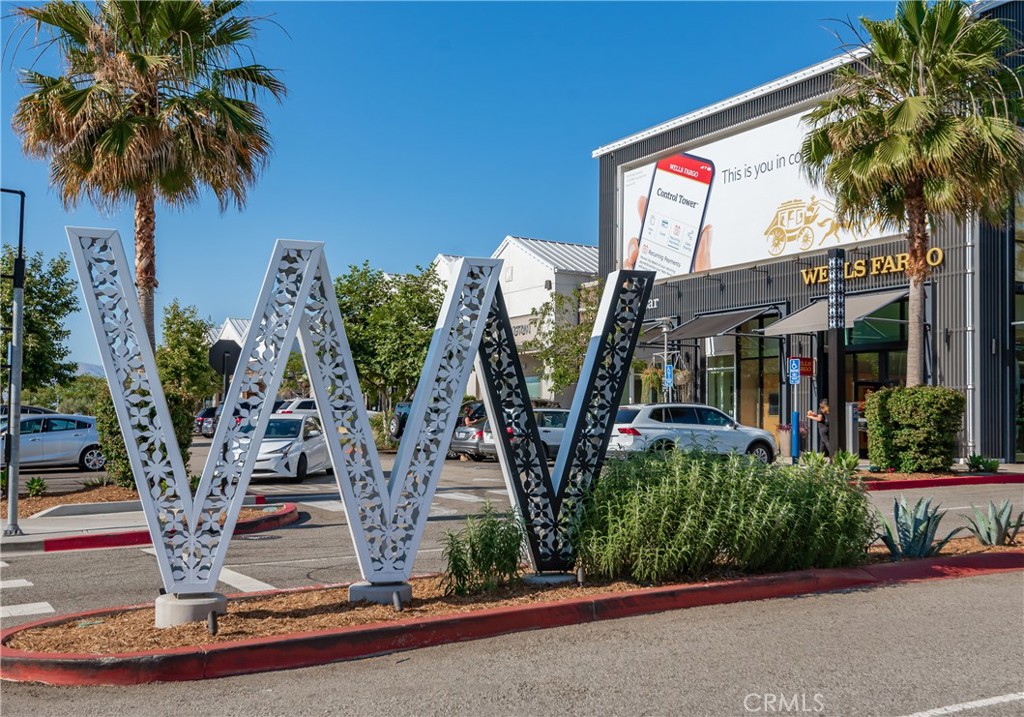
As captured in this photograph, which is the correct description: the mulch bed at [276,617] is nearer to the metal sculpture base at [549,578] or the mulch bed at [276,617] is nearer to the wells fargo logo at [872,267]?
the metal sculpture base at [549,578]

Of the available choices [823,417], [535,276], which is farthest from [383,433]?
[823,417]

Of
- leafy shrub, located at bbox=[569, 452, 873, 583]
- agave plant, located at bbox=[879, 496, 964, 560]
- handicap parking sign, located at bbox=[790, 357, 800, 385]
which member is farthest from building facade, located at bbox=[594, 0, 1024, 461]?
leafy shrub, located at bbox=[569, 452, 873, 583]

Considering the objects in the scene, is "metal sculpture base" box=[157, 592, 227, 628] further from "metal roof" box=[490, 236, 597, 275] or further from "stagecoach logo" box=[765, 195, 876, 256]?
"metal roof" box=[490, 236, 597, 275]

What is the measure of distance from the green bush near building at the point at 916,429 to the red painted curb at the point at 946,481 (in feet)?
2.46

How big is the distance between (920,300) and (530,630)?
54.4 ft

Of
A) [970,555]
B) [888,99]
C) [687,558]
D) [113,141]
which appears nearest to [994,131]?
[888,99]

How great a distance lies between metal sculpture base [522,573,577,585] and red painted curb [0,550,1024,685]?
55 cm

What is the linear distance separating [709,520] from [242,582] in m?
4.66

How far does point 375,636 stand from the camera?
634cm

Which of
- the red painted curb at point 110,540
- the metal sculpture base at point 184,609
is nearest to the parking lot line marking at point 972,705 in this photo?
the metal sculpture base at point 184,609

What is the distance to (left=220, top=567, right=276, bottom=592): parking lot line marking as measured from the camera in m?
8.98

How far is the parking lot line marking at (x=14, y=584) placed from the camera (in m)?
9.32

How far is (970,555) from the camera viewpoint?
30.9ft

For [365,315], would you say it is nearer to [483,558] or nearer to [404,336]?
[404,336]
